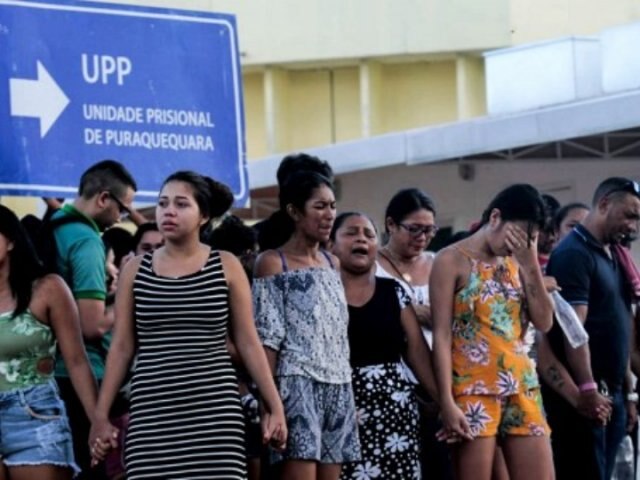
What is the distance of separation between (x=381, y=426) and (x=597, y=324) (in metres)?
1.88

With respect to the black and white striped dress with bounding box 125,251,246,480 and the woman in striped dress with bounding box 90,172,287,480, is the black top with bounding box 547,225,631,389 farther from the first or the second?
the black and white striped dress with bounding box 125,251,246,480

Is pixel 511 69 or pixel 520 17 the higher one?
pixel 520 17

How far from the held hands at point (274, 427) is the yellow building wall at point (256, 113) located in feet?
102

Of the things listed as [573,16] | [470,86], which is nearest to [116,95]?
[573,16]

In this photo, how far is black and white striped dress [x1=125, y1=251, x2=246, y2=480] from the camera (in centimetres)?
865

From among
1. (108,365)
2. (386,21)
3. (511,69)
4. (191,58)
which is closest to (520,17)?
(386,21)

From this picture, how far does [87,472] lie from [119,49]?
2.50 meters

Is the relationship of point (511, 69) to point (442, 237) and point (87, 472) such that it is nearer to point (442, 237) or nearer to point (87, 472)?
point (442, 237)

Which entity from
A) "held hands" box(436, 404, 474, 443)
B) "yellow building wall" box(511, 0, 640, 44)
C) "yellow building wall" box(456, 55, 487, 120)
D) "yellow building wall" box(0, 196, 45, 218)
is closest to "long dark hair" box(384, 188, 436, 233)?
"held hands" box(436, 404, 474, 443)

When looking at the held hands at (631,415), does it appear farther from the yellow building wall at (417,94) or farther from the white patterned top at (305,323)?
the yellow building wall at (417,94)

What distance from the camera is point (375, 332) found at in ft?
32.6

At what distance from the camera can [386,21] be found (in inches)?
1513

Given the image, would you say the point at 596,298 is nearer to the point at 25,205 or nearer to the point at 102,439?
the point at 102,439

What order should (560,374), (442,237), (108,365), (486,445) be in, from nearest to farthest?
(108,365) < (486,445) < (560,374) < (442,237)
